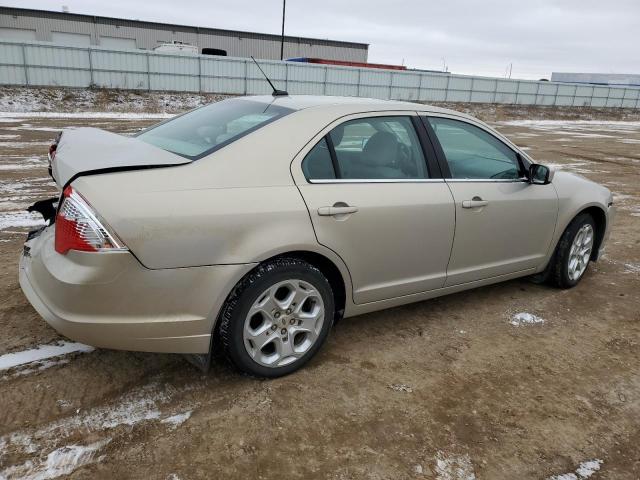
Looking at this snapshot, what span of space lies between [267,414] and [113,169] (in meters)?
1.43

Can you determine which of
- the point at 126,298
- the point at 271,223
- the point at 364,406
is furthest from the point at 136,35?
the point at 364,406

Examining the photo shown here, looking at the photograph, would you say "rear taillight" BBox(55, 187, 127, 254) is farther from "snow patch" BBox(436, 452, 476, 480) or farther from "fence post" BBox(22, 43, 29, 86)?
"fence post" BBox(22, 43, 29, 86)

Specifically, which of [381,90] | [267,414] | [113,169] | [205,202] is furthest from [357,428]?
[381,90]

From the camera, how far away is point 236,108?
3420 mm

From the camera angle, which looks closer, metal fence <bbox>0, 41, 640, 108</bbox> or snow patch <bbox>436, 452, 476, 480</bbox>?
snow patch <bbox>436, 452, 476, 480</bbox>

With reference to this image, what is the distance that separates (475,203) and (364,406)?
63.0 inches

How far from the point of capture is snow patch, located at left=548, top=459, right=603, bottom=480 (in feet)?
7.66

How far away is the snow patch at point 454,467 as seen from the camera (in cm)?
230

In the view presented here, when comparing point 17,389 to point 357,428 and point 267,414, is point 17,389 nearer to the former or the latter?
point 267,414

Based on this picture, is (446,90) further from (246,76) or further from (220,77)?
(220,77)

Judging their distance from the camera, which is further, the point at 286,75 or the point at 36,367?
the point at 286,75

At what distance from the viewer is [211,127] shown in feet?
10.4

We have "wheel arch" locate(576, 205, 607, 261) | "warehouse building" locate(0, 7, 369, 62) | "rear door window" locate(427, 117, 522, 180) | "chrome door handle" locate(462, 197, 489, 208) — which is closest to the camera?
"chrome door handle" locate(462, 197, 489, 208)

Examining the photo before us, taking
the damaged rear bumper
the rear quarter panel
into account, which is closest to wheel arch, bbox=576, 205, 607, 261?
the rear quarter panel
